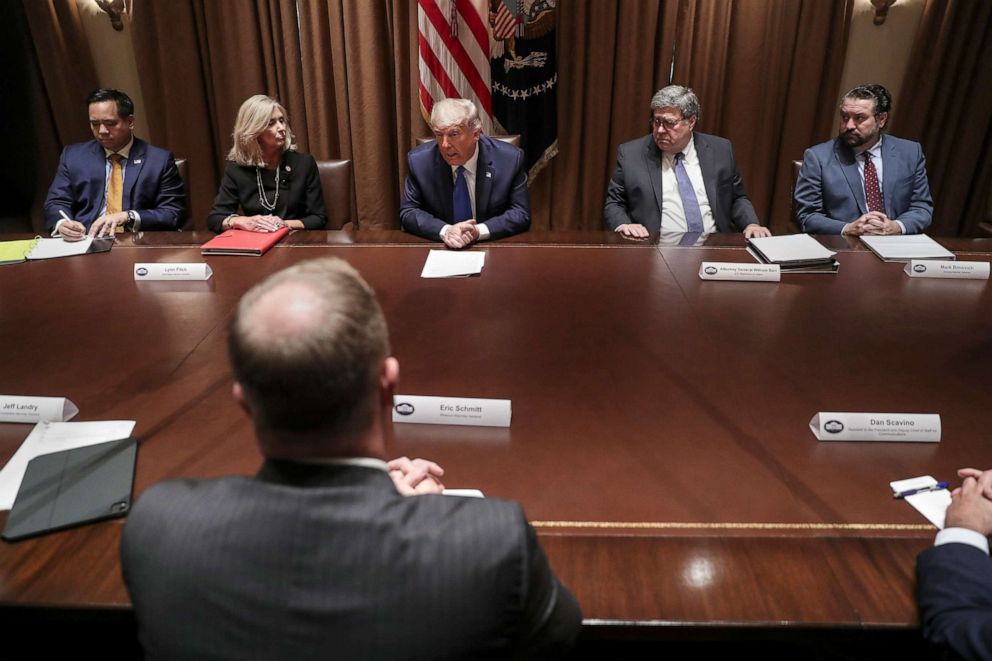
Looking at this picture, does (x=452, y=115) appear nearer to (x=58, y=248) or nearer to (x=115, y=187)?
(x=58, y=248)

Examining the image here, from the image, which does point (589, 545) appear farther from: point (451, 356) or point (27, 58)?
point (27, 58)

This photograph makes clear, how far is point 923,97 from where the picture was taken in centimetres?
420

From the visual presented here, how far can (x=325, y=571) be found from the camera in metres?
0.70

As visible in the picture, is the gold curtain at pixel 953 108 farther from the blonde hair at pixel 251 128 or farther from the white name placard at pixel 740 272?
the blonde hair at pixel 251 128

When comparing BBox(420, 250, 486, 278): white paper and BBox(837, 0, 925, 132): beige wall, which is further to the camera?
BBox(837, 0, 925, 132): beige wall

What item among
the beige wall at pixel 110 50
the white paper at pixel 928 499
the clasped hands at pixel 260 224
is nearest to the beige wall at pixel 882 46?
the clasped hands at pixel 260 224

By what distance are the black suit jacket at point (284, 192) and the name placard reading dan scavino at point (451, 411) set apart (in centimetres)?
184

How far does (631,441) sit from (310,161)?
7.53ft

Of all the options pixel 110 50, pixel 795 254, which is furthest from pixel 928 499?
pixel 110 50

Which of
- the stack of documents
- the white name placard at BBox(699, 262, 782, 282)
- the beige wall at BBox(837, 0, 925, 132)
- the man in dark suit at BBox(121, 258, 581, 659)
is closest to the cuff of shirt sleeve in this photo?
the man in dark suit at BBox(121, 258, 581, 659)

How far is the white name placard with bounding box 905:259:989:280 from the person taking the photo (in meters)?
2.16

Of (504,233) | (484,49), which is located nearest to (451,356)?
(504,233)

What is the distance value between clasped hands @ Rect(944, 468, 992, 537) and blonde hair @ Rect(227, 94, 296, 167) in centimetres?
270

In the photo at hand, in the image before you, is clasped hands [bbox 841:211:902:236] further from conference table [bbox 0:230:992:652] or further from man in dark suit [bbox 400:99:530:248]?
man in dark suit [bbox 400:99:530:248]
